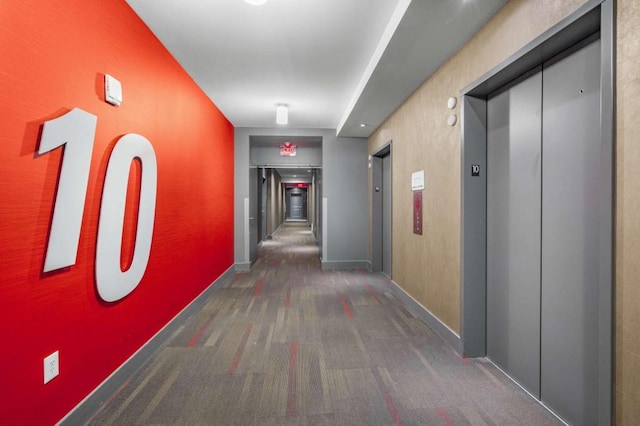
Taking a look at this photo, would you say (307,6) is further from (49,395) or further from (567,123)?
(49,395)

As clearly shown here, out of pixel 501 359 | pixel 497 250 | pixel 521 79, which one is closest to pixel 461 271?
pixel 497 250

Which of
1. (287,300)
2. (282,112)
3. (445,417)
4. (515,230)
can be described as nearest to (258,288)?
(287,300)

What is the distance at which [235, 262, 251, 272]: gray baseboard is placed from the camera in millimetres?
5863

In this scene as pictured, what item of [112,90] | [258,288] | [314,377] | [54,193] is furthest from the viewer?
[258,288]

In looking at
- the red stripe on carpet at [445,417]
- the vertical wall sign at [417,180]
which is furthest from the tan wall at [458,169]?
the red stripe on carpet at [445,417]

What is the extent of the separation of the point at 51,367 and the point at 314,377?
5.21 ft

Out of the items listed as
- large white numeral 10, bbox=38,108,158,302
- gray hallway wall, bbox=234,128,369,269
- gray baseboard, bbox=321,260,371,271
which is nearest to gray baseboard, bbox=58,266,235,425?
large white numeral 10, bbox=38,108,158,302

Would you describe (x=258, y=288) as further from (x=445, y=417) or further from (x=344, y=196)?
(x=445, y=417)

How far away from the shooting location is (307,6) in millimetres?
2318

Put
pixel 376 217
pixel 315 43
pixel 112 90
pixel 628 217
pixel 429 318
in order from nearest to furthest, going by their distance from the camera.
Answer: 1. pixel 628 217
2. pixel 112 90
3. pixel 315 43
4. pixel 429 318
5. pixel 376 217

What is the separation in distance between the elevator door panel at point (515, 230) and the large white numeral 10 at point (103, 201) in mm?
2780

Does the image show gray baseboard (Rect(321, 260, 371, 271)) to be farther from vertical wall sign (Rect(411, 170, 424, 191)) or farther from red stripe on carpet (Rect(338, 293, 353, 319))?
vertical wall sign (Rect(411, 170, 424, 191))

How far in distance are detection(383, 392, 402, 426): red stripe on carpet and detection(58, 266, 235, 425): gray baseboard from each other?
183cm

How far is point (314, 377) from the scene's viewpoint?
7.52 ft
